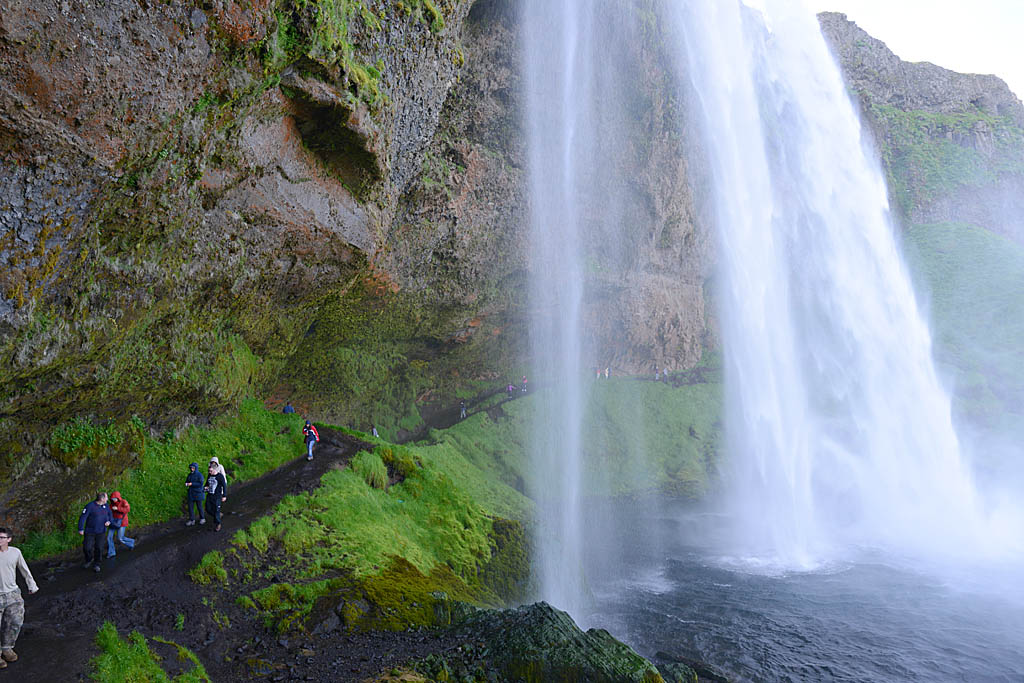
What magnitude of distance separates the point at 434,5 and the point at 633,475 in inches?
881

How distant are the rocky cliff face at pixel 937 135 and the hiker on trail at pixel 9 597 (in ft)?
213

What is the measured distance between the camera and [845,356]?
108 ft

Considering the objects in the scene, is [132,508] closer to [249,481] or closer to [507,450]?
[249,481]

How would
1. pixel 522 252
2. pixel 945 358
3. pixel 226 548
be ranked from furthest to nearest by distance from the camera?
pixel 945 358, pixel 522 252, pixel 226 548

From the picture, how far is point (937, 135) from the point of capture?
5966cm

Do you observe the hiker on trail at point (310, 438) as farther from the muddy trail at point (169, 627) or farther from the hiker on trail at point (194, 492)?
the muddy trail at point (169, 627)

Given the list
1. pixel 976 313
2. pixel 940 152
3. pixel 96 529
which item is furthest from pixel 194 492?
pixel 940 152

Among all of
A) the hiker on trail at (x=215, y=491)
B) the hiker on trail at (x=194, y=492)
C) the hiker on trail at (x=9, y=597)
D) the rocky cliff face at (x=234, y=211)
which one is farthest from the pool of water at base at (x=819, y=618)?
the hiker on trail at (x=9, y=597)

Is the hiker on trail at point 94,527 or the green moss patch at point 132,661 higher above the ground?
the hiker on trail at point 94,527

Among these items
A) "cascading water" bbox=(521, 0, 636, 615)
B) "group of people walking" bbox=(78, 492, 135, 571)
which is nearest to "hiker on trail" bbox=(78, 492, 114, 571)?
"group of people walking" bbox=(78, 492, 135, 571)

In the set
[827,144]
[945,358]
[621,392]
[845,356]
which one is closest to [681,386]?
[621,392]

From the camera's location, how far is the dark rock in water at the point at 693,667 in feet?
38.3

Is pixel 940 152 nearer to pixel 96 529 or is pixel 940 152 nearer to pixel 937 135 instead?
pixel 937 135

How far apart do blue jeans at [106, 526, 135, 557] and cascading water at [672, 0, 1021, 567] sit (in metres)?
20.0
